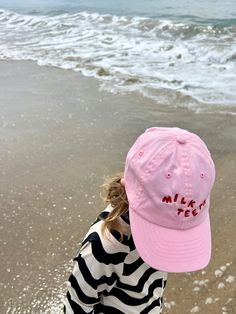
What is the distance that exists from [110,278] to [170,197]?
16.9 inches

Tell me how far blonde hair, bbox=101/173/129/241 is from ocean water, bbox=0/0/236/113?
3.92 meters

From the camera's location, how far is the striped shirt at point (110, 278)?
1575mm

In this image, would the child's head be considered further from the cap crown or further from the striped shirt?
the striped shirt

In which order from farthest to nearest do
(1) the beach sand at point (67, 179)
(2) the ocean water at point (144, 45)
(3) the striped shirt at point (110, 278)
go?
(2) the ocean water at point (144, 45) < (1) the beach sand at point (67, 179) < (3) the striped shirt at point (110, 278)

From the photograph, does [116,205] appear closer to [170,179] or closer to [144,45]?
[170,179]

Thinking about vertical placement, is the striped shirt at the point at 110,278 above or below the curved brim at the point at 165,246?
below

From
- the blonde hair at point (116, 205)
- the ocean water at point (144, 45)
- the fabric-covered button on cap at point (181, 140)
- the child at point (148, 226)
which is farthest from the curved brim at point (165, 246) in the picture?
the ocean water at point (144, 45)

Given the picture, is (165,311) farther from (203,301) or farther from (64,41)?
(64,41)

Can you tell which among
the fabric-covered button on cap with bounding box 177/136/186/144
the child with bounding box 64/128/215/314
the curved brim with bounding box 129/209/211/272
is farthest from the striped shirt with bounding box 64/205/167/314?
the fabric-covered button on cap with bounding box 177/136/186/144

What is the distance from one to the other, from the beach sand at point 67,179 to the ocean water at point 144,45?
715 millimetres

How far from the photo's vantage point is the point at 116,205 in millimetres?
1606

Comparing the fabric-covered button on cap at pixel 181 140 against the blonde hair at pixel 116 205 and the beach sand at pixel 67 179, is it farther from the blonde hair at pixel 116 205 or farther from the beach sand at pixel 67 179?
the beach sand at pixel 67 179

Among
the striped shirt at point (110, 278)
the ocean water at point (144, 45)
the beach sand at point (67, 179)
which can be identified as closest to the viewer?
the striped shirt at point (110, 278)

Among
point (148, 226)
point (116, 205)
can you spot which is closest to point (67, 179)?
point (116, 205)
